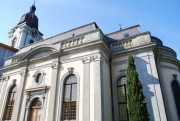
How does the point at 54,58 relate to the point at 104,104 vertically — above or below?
above

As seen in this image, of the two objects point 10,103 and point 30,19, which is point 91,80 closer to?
point 10,103

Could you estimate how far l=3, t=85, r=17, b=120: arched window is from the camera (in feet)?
49.6

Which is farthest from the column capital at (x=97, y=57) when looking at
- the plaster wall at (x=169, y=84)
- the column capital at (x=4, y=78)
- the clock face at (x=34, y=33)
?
the clock face at (x=34, y=33)

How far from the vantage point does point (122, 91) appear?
1255 centimetres

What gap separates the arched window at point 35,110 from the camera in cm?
1291

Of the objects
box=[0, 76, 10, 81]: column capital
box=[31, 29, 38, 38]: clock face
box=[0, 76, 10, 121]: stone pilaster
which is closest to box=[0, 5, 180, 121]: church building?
box=[0, 76, 10, 121]: stone pilaster

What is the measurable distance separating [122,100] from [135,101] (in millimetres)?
2581

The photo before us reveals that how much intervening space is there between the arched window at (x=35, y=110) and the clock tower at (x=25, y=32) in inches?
674

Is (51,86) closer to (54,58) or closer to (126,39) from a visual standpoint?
(54,58)

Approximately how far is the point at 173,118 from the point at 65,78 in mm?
8723

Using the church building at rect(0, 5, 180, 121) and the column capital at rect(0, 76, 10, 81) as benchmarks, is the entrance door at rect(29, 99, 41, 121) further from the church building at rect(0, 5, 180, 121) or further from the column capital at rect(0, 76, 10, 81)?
the column capital at rect(0, 76, 10, 81)

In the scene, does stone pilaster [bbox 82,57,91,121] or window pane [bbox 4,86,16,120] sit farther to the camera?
window pane [bbox 4,86,16,120]

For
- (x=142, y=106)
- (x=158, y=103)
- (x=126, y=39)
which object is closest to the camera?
(x=142, y=106)

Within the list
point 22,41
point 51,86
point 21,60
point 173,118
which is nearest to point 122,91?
point 173,118
